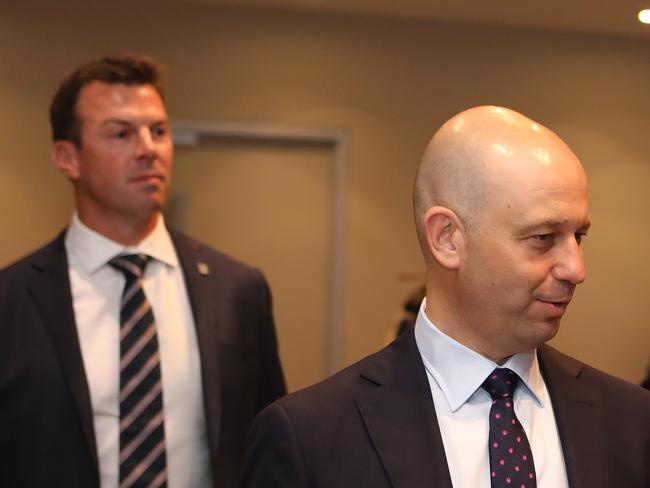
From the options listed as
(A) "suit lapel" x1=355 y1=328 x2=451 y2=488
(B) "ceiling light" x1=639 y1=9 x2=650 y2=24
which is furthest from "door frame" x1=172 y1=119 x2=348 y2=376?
(A) "suit lapel" x1=355 y1=328 x2=451 y2=488

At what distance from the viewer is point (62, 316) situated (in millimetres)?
1861

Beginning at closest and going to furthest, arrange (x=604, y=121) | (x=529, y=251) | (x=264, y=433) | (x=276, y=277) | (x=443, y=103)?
(x=529, y=251), (x=264, y=433), (x=604, y=121), (x=443, y=103), (x=276, y=277)

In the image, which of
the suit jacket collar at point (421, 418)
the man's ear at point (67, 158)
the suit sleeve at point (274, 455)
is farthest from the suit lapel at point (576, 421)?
the man's ear at point (67, 158)

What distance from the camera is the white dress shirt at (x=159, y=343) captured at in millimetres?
1845

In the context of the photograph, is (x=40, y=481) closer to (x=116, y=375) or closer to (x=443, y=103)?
(x=116, y=375)

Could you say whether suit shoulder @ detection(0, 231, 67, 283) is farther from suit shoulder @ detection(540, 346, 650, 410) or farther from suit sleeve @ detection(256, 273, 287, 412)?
suit shoulder @ detection(540, 346, 650, 410)

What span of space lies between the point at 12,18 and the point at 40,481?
1062 mm

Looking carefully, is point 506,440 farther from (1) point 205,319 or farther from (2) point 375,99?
(2) point 375,99

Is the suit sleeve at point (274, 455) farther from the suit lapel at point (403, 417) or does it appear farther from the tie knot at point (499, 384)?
the tie knot at point (499, 384)

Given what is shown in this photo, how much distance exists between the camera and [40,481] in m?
1.79

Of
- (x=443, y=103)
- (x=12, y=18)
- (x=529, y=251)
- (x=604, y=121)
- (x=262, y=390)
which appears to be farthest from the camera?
(x=12, y=18)

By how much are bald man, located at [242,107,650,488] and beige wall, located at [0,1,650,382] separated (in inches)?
10.3

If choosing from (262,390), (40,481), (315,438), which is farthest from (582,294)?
(40,481)

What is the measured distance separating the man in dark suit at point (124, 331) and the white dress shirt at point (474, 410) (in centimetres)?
73
